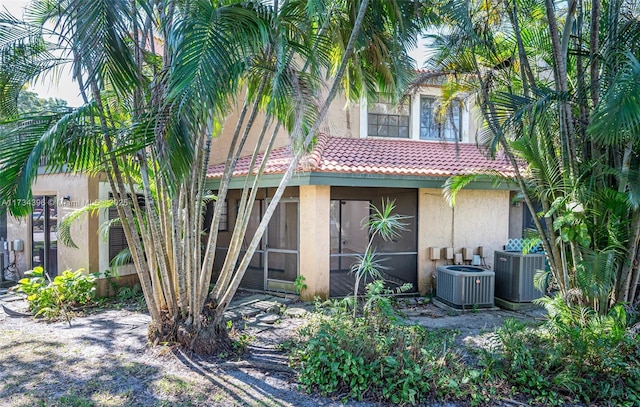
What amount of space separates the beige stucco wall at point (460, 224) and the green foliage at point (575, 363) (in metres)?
4.55

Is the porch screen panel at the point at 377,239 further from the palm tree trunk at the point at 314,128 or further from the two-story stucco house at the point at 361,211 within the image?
the palm tree trunk at the point at 314,128

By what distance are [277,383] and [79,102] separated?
14.9 ft

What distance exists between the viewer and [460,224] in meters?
9.82

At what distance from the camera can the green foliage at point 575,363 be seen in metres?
4.48

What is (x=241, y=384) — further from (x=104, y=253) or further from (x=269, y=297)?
(x=104, y=253)

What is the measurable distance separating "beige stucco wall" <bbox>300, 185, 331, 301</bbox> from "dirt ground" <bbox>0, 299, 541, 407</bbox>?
142cm

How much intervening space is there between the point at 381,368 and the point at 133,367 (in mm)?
3316

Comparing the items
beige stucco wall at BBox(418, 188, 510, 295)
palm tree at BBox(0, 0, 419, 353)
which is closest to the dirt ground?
palm tree at BBox(0, 0, 419, 353)

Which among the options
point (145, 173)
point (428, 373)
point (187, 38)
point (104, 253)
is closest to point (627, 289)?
point (428, 373)

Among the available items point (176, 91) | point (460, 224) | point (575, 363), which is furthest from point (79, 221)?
point (575, 363)

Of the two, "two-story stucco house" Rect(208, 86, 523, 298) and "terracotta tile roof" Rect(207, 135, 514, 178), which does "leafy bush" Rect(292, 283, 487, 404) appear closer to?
"terracotta tile roof" Rect(207, 135, 514, 178)

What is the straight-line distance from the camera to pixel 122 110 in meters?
6.71

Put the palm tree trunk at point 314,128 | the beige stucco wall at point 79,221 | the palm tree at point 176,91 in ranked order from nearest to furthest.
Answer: the palm tree at point 176,91 < the palm tree trunk at point 314,128 < the beige stucco wall at point 79,221

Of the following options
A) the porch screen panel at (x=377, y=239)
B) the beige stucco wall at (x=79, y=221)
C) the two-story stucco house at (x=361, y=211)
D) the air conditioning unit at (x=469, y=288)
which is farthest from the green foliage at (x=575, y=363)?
the beige stucco wall at (x=79, y=221)
